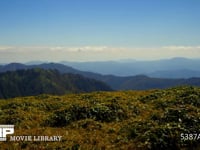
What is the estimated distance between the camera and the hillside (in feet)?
45.6

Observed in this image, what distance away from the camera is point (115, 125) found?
60.9ft

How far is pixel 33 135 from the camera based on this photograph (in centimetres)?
1655

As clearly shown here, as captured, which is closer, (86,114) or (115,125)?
(115,125)

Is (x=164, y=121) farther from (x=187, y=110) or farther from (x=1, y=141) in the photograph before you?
(x=1, y=141)

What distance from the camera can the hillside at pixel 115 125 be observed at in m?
13.9

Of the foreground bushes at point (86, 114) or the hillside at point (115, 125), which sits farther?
the foreground bushes at point (86, 114)

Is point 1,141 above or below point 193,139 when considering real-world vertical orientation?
below

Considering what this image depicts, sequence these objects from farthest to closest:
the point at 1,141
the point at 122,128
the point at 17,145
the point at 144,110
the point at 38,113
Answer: the point at 38,113
the point at 144,110
the point at 122,128
the point at 1,141
the point at 17,145

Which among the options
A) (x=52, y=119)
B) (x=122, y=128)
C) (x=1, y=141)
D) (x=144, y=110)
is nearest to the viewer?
(x=1, y=141)

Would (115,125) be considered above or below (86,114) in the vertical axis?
below

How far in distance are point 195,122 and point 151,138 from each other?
294cm

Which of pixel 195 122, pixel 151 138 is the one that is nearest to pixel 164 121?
pixel 195 122

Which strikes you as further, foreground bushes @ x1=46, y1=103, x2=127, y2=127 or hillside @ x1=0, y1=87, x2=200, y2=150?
foreground bushes @ x1=46, y1=103, x2=127, y2=127

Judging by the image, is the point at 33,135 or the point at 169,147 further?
the point at 33,135
